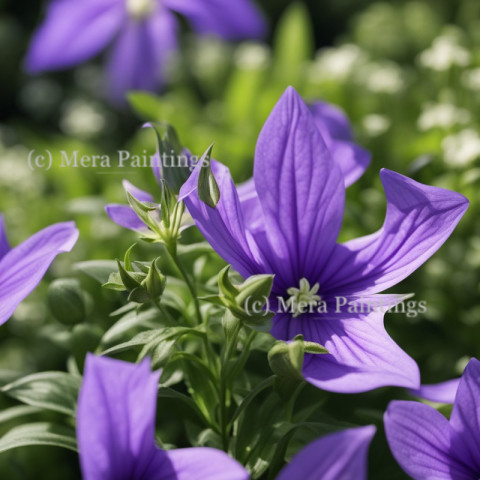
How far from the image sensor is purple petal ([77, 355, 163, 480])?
0.36 metres

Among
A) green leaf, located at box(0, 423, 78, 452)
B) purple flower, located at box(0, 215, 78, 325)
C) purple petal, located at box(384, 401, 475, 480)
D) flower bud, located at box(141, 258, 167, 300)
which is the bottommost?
purple petal, located at box(384, 401, 475, 480)

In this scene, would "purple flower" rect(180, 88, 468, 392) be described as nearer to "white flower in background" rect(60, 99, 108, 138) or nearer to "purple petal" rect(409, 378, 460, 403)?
"purple petal" rect(409, 378, 460, 403)

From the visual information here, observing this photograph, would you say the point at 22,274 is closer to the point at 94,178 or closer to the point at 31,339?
the point at 31,339

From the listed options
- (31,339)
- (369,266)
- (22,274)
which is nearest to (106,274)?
(22,274)

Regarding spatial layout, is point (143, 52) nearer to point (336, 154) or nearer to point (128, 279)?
point (336, 154)

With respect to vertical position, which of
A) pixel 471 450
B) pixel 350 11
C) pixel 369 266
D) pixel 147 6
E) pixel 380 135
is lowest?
pixel 471 450

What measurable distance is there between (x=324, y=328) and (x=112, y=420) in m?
0.17

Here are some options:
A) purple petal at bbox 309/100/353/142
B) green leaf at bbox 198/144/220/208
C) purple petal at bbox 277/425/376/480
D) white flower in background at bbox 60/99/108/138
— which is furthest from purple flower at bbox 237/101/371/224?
white flower in background at bbox 60/99/108/138

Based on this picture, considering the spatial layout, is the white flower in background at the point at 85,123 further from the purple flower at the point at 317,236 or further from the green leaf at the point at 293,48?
the purple flower at the point at 317,236

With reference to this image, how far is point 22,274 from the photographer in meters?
0.48

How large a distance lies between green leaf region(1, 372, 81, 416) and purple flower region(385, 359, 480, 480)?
10.0 inches

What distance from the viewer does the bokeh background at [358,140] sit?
0.81 meters

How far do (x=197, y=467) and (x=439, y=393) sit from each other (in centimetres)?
23

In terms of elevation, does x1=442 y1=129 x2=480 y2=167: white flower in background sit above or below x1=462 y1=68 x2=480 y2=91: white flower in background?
below
